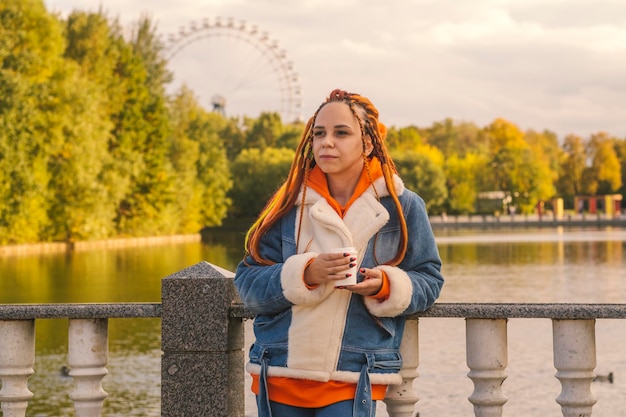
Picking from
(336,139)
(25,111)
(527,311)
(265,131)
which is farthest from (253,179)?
(336,139)

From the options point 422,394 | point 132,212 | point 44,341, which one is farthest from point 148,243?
point 422,394

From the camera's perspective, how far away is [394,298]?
380cm

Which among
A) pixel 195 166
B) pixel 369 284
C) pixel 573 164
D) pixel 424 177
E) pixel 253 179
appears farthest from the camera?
pixel 573 164

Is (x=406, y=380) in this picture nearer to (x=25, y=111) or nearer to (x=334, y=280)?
(x=334, y=280)

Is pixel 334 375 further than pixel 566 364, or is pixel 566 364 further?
pixel 566 364

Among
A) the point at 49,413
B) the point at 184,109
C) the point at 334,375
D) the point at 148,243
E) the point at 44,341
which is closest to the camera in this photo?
the point at 334,375

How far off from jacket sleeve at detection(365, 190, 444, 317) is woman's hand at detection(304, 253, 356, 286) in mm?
248

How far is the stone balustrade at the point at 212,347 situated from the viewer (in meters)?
4.33

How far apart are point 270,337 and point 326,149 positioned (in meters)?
0.74

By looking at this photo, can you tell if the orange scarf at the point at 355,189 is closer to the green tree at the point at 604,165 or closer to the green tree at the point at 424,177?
the green tree at the point at 424,177

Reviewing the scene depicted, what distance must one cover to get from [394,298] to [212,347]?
3.68ft

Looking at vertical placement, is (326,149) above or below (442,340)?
A: above

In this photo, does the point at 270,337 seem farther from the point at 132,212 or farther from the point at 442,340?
the point at 132,212

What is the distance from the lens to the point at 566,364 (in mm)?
4328
